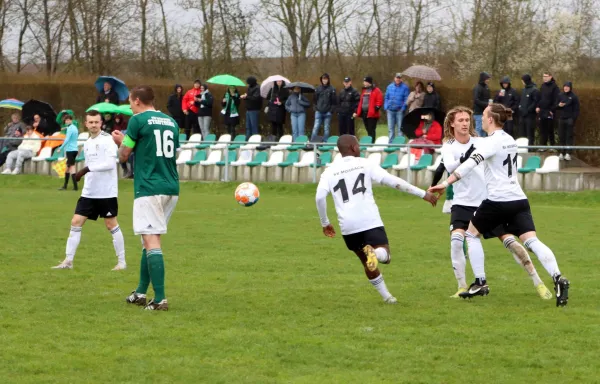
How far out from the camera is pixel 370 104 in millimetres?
26891

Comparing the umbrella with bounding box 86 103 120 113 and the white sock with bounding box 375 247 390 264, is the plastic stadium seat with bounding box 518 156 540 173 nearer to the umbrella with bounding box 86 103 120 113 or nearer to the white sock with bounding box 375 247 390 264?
the umbrella with bounding box 86 103 120 113

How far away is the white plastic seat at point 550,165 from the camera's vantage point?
23.5 metres

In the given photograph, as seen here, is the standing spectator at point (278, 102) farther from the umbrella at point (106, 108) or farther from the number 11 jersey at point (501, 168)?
the number 11 jersey at point (501, 168)

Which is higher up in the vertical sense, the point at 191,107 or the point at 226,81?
the point at 226,81

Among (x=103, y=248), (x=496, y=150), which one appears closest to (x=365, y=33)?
(x=103, y=248)

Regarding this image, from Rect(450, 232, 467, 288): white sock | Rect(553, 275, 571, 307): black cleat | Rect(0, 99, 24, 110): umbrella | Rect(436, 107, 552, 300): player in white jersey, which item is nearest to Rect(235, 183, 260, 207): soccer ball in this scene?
Rect(436, 107, 552, 300): player in white jersey

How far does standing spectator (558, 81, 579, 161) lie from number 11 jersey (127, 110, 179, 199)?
16706 millimetres

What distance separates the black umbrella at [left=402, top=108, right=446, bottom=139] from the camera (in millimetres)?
25597

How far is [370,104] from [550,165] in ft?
16.8

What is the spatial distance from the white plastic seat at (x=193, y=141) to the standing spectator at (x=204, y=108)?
0.78 feet

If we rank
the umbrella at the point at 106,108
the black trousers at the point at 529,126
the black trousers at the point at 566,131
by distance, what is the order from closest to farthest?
the black trousers at the point at 566,131, the black trousers at the point at 529,126, the umbrella at the point at 106,108

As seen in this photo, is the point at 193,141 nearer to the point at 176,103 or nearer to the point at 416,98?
the point at 176,103

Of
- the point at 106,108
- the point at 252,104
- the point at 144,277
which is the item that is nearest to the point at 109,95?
the point at 106,108

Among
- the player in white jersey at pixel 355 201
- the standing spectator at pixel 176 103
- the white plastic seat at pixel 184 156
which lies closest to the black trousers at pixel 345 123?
the white plastic seat at pixel 184 156
